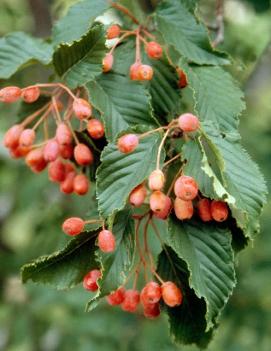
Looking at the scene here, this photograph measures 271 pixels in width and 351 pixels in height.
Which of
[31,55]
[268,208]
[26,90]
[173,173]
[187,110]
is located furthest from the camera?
[268,208]

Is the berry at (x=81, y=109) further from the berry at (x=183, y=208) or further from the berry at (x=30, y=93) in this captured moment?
the berry at (x=183, y=208)

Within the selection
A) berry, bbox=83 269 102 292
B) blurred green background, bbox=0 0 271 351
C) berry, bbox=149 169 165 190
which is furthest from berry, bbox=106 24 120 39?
blurred green background, bbox=0 0 271 351

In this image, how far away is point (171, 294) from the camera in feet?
5.22

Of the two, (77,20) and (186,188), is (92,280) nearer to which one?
(186,188)

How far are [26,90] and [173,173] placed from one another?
1.52 ft

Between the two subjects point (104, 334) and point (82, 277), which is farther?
point (104, 334)

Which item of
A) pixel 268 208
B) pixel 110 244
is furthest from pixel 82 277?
pixel 268 208

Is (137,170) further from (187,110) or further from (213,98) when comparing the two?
(187,110)

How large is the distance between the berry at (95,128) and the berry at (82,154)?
5 centimetres

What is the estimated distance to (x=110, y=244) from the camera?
148 centimetres

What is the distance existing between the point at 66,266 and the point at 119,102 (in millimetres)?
460

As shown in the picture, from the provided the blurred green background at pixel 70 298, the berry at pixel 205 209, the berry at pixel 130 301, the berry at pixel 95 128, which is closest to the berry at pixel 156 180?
the berry at pixel 205 209

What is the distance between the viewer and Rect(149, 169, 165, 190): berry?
1425mm

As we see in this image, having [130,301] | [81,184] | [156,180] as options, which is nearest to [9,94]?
[81,184]
